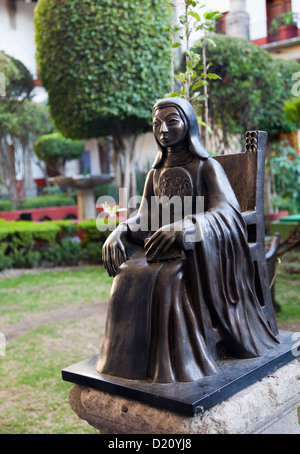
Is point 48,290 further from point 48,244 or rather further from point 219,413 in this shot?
point 219,413

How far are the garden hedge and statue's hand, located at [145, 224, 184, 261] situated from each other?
691 cm

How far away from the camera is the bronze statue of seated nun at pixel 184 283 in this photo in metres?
1.91

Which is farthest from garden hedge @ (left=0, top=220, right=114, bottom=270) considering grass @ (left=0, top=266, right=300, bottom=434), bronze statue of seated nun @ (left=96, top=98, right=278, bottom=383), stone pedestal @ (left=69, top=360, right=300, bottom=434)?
stone pedestal @ (left=69, top=360, right=300, bottom=434)

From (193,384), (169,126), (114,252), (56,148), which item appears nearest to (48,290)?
(114,252)

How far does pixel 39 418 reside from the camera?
330cm

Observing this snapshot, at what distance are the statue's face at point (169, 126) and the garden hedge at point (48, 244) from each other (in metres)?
6.77

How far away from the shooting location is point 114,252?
219 cm

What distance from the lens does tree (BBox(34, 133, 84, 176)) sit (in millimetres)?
15656

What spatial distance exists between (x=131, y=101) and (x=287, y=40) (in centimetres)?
913

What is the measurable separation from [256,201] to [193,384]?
3.24 feet

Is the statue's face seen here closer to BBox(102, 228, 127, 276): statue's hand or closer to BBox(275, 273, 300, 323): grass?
BBox(102, 228, 127, 276): statue's hand
